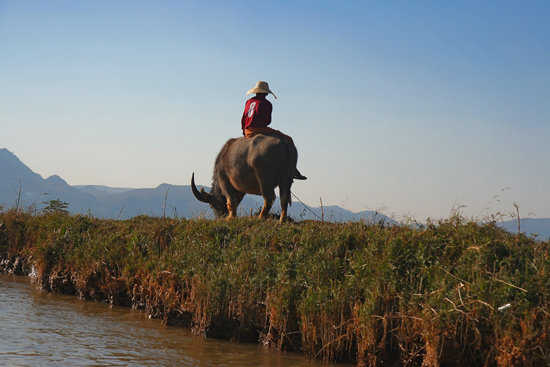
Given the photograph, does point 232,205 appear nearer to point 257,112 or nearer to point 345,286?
point 257,112

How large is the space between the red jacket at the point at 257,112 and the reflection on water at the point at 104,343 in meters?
4.47

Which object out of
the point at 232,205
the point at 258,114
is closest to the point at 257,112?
the point at 258,114

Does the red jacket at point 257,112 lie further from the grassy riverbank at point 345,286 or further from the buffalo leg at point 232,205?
the grassy riverbank at point 345,286

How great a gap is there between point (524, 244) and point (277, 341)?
3.04 m

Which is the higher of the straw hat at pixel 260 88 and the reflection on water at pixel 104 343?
the straw hat at pixel 260 88

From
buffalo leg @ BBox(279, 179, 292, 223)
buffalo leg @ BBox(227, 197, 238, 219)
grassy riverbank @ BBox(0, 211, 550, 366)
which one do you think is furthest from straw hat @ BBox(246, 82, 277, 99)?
grassy riverbank @ BBox(0, 211, 550, 366)

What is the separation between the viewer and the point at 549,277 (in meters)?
5.23

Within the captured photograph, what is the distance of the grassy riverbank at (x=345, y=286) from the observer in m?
5.20

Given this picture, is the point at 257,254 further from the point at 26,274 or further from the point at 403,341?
the point at 26,274

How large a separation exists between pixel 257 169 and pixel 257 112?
50.6 inches

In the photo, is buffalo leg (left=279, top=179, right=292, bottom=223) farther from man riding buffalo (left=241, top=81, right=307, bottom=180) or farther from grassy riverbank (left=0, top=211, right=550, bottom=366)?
grassy riverbank (left=0, top=211, right=550, bottom=366)

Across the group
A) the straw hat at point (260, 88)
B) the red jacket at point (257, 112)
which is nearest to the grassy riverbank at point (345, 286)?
the red jacket at point (257, 112)

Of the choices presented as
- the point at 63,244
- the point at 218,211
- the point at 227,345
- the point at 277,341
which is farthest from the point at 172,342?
the point at 218,211

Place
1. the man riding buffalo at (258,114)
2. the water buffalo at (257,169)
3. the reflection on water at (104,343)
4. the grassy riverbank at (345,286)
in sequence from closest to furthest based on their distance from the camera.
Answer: the grassy riverbank at (345,286), the reflection on water at (104,343), the water buffalo at (257,169), the man riding buffalo at (258,114)
